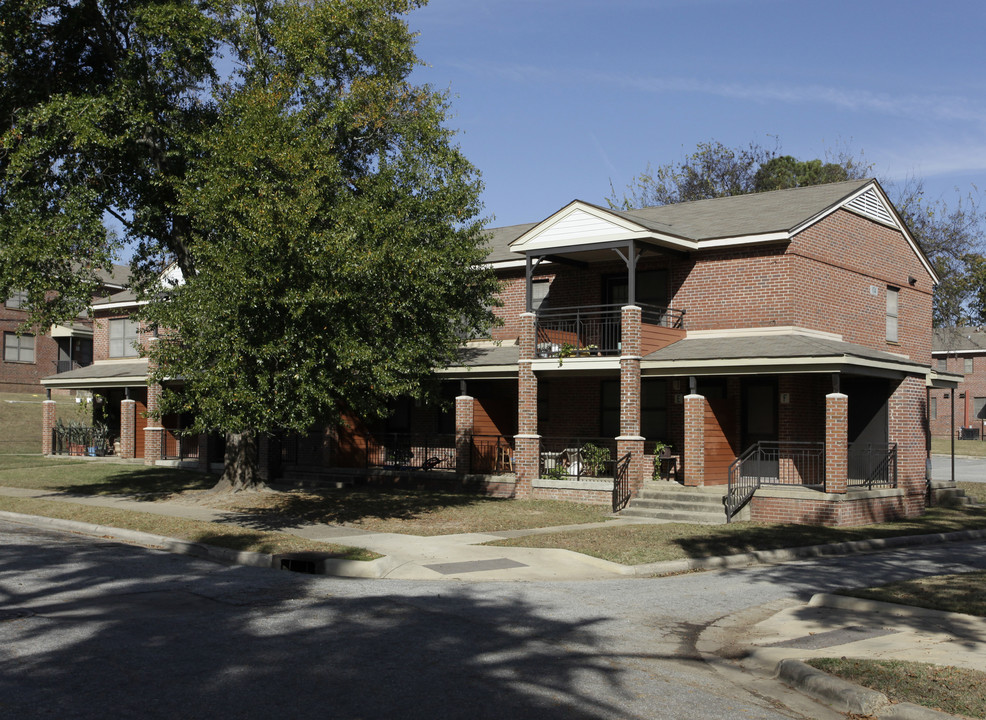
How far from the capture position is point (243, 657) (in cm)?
792

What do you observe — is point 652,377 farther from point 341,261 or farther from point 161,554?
point 161,554

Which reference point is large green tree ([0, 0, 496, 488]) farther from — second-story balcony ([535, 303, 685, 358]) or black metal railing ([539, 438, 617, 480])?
black metal railing ([539, 438, 617, 480])

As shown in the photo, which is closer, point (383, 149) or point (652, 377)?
point (652, 377)

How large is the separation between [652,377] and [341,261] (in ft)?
31.4

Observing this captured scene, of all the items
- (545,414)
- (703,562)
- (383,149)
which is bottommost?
(703,562)

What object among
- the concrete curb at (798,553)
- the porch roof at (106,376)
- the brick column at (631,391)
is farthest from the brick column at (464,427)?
the porch roof at (106,376)

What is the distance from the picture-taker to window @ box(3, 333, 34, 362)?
50.6 m

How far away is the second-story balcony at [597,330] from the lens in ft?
76.1

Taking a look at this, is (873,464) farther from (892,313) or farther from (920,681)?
(920,681)

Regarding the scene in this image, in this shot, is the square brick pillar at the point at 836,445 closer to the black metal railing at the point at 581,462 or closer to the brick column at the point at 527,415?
the black metal railing at the point at 581,462

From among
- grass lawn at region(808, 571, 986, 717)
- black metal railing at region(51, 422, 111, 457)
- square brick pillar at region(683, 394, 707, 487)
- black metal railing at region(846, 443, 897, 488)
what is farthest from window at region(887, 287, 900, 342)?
black metal railing at region(51, 422, 111, 457)

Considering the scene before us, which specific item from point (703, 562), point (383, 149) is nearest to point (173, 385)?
point (383, 149)

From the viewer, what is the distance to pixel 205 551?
14914 mm

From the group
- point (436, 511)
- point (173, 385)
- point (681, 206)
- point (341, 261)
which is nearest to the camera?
point (341, 261)
